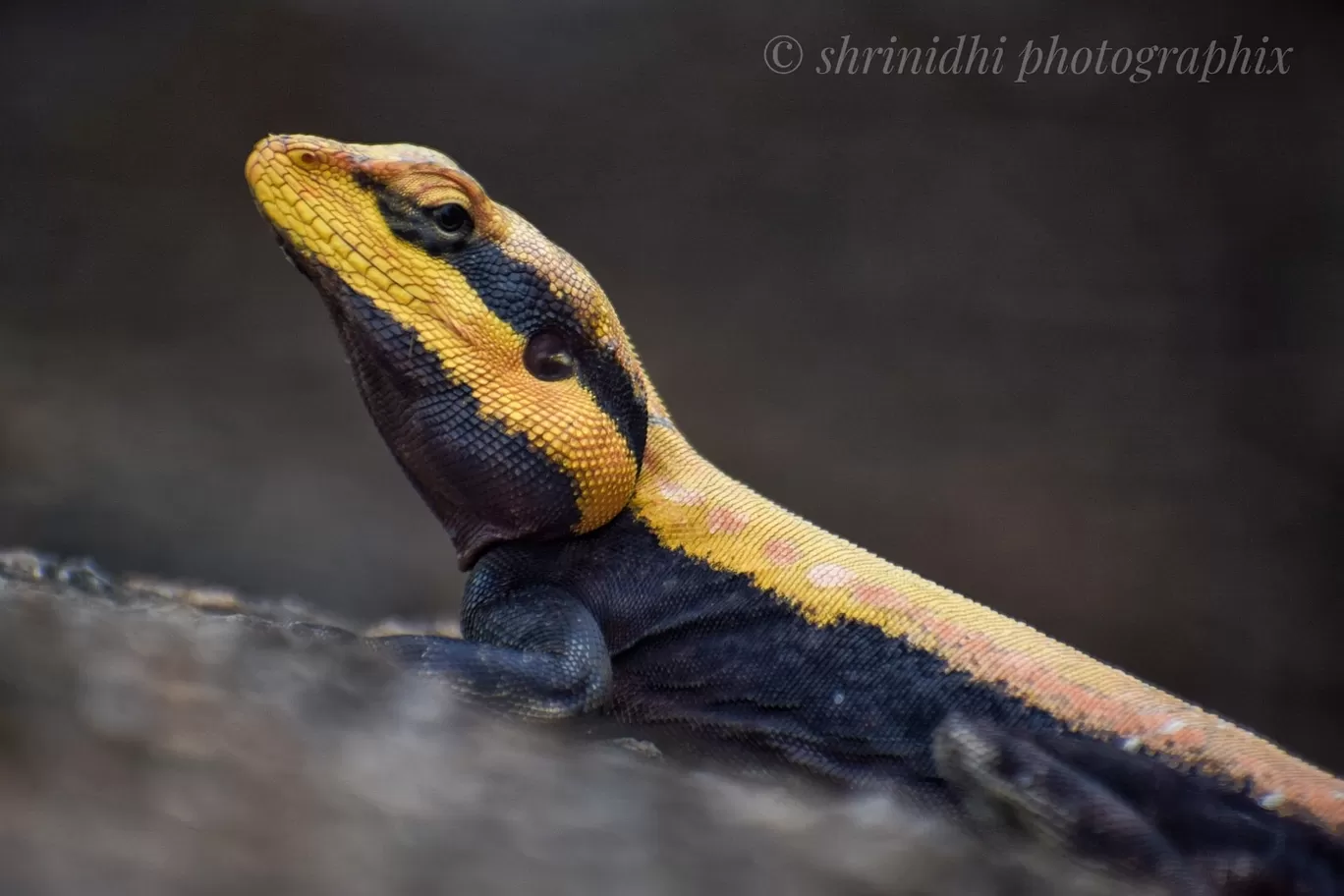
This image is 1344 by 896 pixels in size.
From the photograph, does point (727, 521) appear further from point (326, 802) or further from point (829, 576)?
point (326, 802)

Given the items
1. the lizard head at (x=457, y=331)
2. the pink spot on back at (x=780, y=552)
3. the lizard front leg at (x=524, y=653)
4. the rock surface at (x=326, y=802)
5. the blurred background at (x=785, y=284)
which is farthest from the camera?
the blurred background at (x=785, y=284)

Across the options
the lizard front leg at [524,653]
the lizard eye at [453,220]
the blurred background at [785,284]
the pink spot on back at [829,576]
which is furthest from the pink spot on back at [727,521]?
A: the blurred background at [785,284]

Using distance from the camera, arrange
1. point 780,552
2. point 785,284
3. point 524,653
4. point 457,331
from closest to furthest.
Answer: point 524,653 < point 457,331 < point 780,552 < point 785,284

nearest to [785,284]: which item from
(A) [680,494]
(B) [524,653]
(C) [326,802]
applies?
(A) [680,494]

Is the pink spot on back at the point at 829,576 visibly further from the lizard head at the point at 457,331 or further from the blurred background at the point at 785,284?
the blurred background at the point at 785,284

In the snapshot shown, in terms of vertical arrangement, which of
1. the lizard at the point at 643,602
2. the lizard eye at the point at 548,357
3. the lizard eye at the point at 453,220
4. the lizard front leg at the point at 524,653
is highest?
the lizard eye at the point at 453,220

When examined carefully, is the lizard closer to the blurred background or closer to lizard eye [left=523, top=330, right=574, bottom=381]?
lizard eye [left=523, top=330, right=574, bottom=381]

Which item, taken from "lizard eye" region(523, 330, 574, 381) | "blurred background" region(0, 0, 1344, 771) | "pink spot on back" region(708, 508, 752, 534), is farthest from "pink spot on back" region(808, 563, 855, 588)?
"blurred background" region(0, 0, 1344, 771)

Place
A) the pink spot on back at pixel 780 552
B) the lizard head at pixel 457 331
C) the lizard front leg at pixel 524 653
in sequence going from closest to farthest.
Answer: the lizard front leg at pixel 524 653 → the lizard head at pixel 457 331 → the pink spot on back at pixel 780 552
